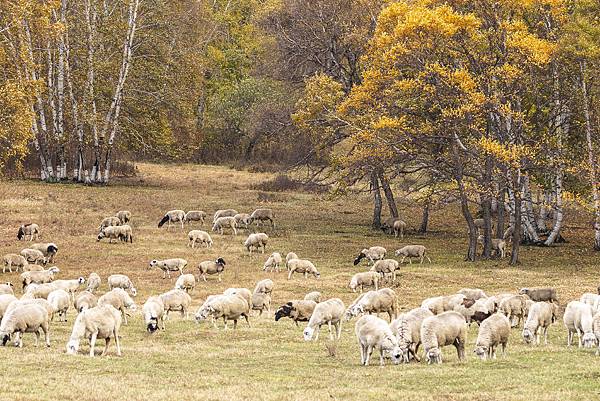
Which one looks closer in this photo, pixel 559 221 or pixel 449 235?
pixel 559 221

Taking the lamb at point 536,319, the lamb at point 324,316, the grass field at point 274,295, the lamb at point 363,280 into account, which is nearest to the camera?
the grass field at point 274,295

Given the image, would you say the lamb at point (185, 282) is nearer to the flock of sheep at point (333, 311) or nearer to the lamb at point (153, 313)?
the flock of sheep at point (333, 311)

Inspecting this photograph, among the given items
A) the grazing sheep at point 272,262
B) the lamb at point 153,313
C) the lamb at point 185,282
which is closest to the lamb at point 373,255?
the grazing sheep at point 272,262

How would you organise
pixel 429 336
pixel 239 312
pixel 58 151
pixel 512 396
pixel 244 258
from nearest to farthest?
pixel 512 396 → pixel 429 336 → pixel 239 312 → pixel 244 258 → pixel 58 151

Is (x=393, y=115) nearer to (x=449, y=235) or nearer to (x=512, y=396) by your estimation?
(x=449, y=235)

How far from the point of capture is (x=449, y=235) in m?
50.0

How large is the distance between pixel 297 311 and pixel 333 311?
2294 millimetres

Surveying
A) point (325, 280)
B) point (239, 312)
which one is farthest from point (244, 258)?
point (239, 312)

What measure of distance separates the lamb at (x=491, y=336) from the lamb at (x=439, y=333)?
1.28ft

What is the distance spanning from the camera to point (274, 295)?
30297 mm

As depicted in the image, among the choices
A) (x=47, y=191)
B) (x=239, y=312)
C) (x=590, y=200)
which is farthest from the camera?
(x=47, y=191)

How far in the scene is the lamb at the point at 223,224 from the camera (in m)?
44.7

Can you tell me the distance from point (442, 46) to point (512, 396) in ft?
88.9

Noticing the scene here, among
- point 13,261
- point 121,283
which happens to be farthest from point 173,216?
point 121,283
